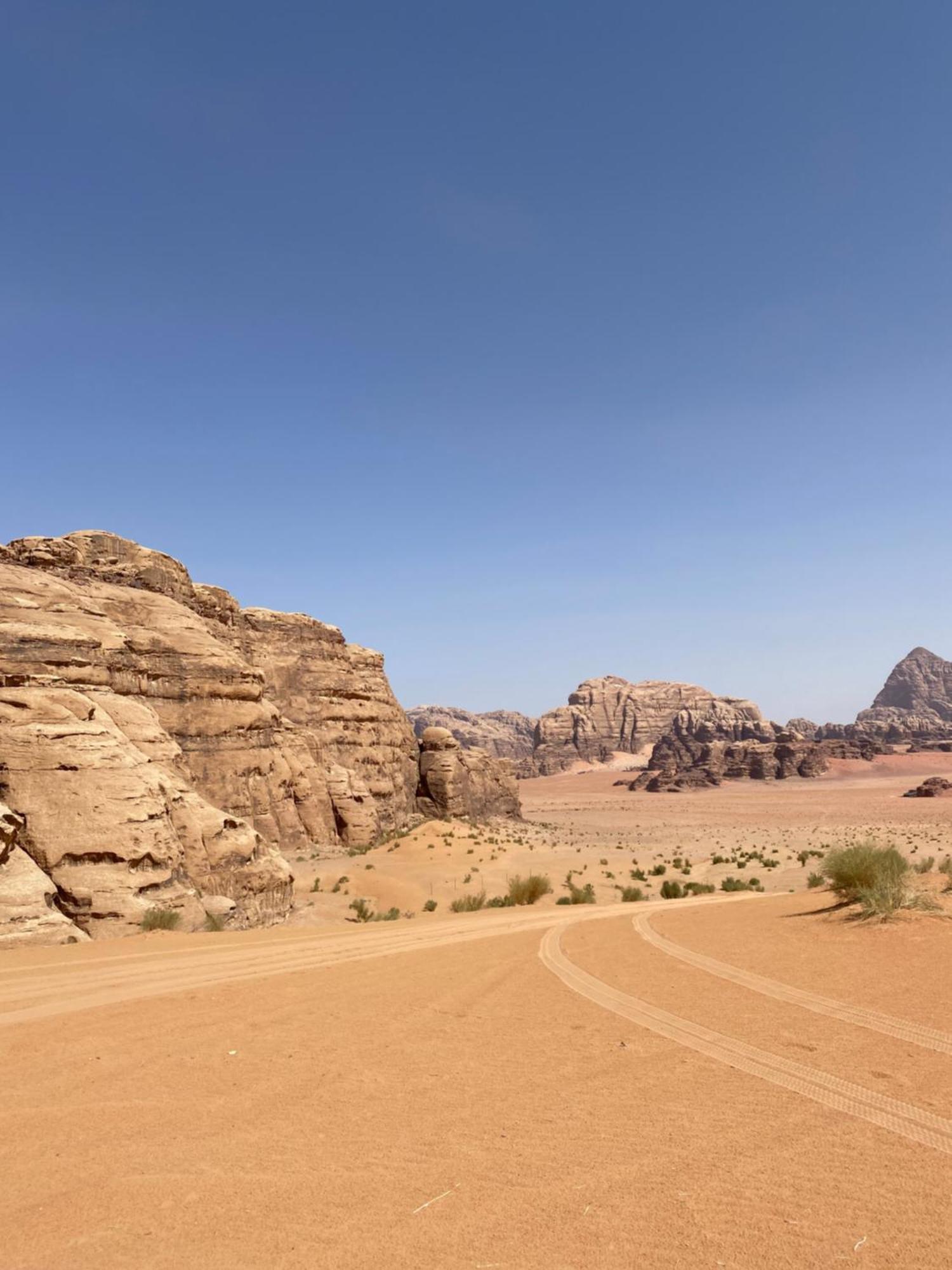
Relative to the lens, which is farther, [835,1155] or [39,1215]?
[835,1155]

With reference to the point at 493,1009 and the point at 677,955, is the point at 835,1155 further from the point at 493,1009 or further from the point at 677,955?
the point at 677,955

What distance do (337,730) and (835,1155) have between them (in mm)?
35669

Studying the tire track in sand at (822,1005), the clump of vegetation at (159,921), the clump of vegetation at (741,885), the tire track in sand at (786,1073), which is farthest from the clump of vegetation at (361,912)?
the clump of vegetation at (741,885)

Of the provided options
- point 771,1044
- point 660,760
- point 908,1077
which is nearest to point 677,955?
point 771,1044

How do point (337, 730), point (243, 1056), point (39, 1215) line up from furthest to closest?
point (337, 730), point (243, 1056), point (39, 1215)

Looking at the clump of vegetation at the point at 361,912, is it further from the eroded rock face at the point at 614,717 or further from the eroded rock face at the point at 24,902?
the eroded rock face at the point at 614,717

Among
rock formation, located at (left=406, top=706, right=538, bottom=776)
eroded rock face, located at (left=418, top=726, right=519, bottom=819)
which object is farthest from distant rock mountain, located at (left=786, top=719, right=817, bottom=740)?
eroded rock face, located at (left=418, top=726, right=519, bottom=819)

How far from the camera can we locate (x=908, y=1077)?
4.91 metres

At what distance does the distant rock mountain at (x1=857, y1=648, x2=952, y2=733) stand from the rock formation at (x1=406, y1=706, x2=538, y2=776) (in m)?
73.0

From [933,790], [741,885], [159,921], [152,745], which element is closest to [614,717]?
[933,790]

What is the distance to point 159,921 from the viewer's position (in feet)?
43.8

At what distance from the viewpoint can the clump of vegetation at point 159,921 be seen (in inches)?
523

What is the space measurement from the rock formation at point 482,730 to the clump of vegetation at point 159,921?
133314 millimetres

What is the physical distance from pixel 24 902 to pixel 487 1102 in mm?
10486
